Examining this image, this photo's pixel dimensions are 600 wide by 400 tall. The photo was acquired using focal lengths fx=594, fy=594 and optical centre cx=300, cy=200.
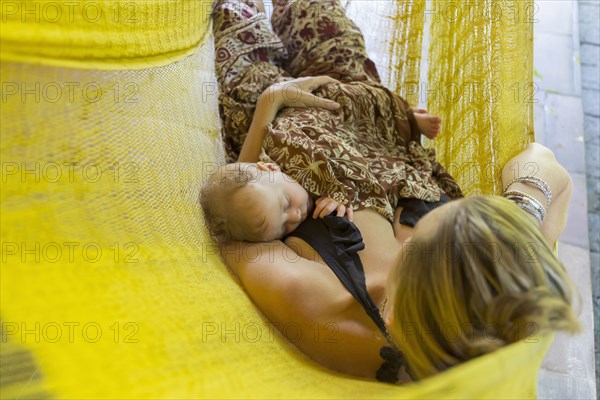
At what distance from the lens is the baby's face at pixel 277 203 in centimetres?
100

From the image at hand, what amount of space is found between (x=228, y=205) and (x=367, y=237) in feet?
0.83

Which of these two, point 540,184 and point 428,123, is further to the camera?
point 428,123

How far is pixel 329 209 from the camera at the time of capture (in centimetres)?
105

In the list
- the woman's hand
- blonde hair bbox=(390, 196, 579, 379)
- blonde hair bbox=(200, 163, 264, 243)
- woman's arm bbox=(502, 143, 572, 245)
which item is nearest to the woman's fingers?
the woman's hand

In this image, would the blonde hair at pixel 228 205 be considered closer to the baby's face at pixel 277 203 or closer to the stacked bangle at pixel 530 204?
the baby's face at pixel 277 203

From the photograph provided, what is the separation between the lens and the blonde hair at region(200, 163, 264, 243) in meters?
1.01

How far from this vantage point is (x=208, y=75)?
4.23ft

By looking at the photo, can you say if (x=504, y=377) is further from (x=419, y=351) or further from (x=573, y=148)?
(x=573, y=148)

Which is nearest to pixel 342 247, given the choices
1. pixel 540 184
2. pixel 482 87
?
pixel 540 184

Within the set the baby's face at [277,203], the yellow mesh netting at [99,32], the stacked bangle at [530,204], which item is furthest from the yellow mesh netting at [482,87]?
the yellow mesh netting at [99,32]

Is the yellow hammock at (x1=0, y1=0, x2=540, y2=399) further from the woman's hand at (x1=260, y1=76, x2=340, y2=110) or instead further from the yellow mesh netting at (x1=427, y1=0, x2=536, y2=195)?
the woman's hand at (x1=260, y1=76, x2=340, y2=110)

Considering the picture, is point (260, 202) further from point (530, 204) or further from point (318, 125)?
point (530, 204)

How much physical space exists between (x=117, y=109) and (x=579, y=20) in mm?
1919

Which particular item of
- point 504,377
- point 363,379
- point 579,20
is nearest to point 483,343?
point 504,377
